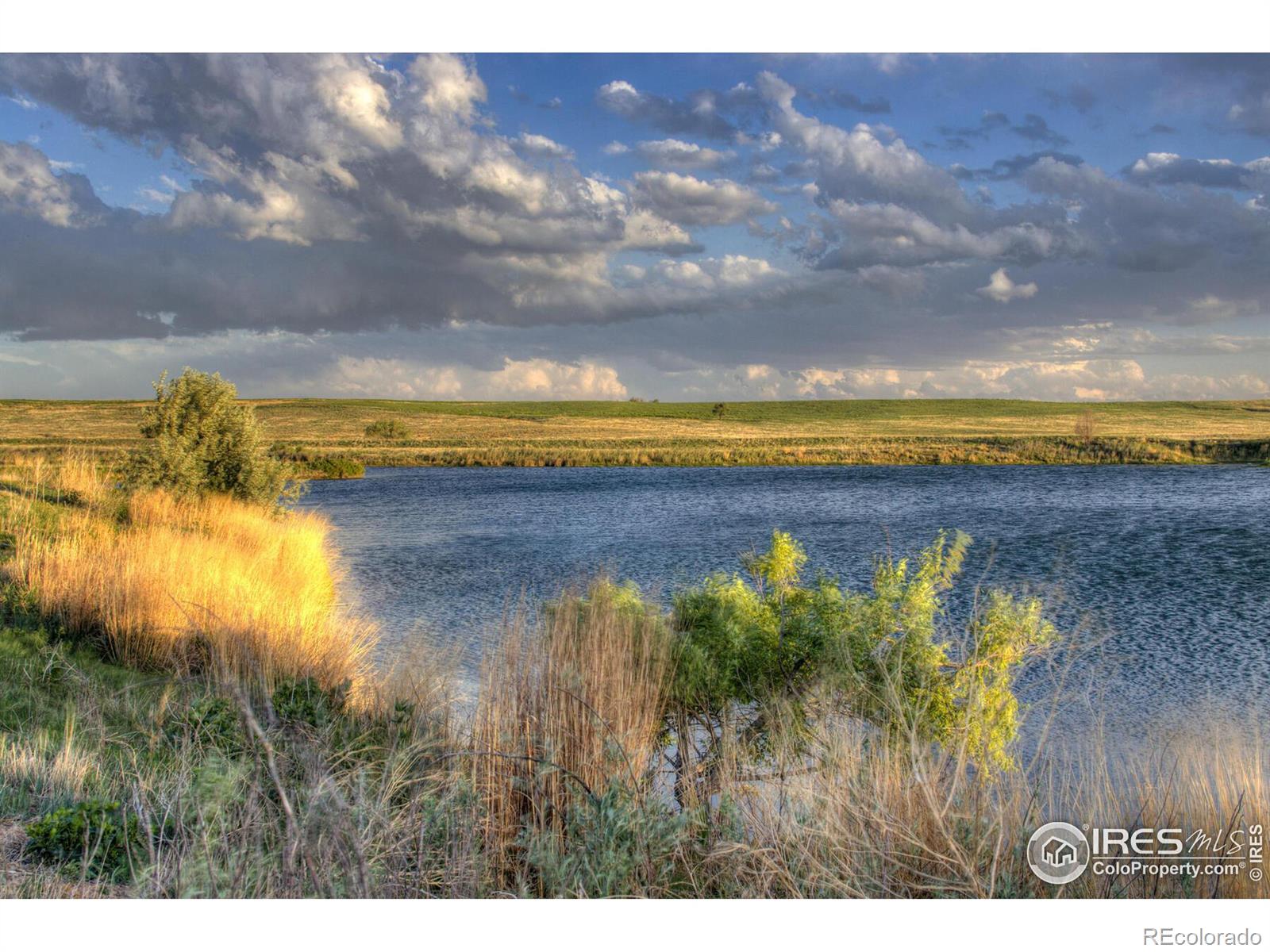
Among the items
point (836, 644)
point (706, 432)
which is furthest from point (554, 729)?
point (706, 432)

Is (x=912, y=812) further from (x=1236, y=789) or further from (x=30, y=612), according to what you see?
(x=30, y=612)

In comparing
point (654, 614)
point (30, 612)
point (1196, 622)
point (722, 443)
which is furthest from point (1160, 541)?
point (722, 443)

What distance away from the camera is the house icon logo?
4500 millimetres

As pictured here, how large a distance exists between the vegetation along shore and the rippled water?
4.31 feet

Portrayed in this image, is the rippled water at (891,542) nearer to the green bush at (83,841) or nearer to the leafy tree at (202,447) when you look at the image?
the leafy tree at (202,447)

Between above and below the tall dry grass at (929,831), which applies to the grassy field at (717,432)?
above

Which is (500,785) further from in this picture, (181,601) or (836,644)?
(181,601)

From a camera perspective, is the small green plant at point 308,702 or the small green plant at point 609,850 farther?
the small green plant at point 308,702

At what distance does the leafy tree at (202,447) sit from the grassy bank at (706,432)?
26.2ft

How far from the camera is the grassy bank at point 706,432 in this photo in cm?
5944

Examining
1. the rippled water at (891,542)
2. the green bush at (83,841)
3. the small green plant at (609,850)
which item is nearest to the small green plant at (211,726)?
the green bush at (83,841)

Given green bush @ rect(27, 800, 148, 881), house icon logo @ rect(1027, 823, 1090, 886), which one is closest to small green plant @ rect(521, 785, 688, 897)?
house icon logo @ rect(1027, 823, 1090, 886)

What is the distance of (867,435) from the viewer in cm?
8338

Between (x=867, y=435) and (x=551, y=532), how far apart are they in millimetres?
61960
